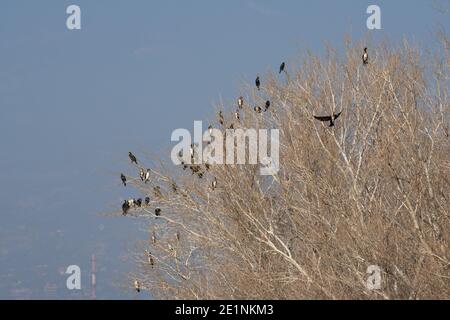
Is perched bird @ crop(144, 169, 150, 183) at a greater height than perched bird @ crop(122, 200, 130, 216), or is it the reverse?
perched bird @ crop(144, 169, 150, 183)

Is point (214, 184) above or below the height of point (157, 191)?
above

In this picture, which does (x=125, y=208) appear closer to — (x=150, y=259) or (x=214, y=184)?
(x=214, y=184)

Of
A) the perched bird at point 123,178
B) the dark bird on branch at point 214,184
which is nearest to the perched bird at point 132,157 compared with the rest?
the perched bird at point 123,178

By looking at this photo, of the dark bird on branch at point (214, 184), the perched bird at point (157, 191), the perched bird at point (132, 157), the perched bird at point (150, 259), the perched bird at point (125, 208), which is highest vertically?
the perched bird at point (132, 157)

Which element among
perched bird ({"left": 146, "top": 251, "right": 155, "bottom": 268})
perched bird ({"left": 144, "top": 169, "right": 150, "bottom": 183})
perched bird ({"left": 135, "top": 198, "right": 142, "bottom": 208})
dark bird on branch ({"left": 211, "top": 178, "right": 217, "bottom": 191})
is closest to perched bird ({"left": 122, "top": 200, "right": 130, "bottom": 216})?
perched bird ({"left": 135, "top": 198, "right": 142, "bottom": 208})

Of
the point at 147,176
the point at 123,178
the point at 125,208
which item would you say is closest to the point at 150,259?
the point at 147,176

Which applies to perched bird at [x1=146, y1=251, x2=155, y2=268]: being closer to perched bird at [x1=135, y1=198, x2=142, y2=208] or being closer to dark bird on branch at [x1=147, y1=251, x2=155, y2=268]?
dark bird on branch at [x1=147, y1=251, x2=155, y2=268]

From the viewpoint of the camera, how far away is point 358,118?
19562 millimetres

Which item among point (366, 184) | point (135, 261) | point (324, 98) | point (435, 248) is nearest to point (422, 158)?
Answer: point (366, 184)

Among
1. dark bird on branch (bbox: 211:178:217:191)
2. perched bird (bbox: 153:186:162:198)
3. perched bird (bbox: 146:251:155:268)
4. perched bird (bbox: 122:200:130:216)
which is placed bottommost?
perched bird (bbox: 146:251:155:268)

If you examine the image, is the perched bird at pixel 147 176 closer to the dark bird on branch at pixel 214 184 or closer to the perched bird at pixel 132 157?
the perched bird at pixel 132 157

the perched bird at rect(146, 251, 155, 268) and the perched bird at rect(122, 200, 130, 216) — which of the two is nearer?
the perched bird at rect(122, 200, 130, 216)
